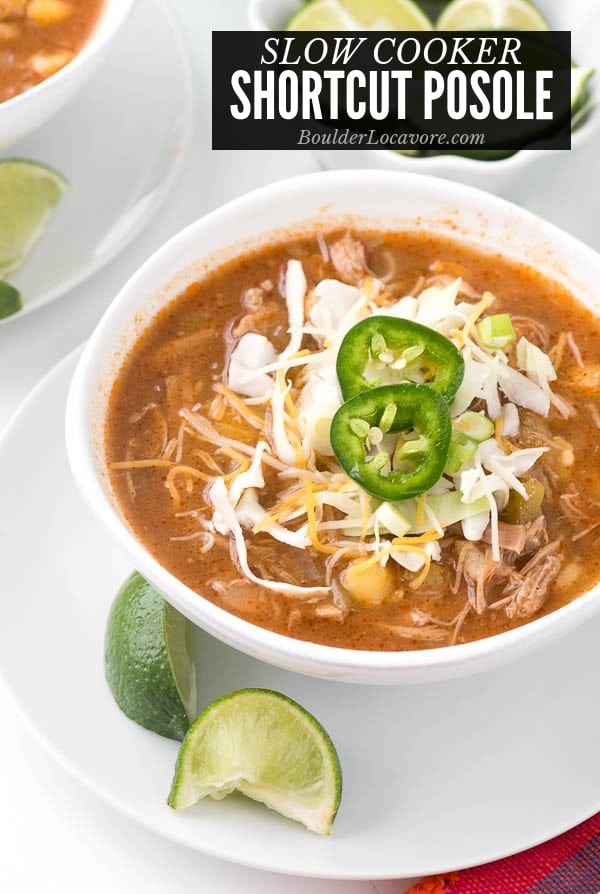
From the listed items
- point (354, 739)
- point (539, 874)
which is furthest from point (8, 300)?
point (539, 874)

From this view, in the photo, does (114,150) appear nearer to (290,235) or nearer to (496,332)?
(290,235)

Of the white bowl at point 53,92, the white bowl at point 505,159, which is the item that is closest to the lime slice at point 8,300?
the white bowl at point 53,92

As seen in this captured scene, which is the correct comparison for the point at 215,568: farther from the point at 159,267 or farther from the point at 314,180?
the point at 314,180

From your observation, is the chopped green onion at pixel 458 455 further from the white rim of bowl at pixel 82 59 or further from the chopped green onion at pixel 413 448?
the white rim of bowl at pixel 82 59

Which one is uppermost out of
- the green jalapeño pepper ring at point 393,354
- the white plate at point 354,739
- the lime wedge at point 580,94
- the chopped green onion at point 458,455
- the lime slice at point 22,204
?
the lime wedge at point 580,94

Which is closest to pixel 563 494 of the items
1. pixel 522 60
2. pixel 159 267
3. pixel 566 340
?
pixel 566 340

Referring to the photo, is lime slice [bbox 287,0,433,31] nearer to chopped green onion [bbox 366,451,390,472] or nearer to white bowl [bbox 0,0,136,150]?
white bowl [bbox 0,0,136,150]
